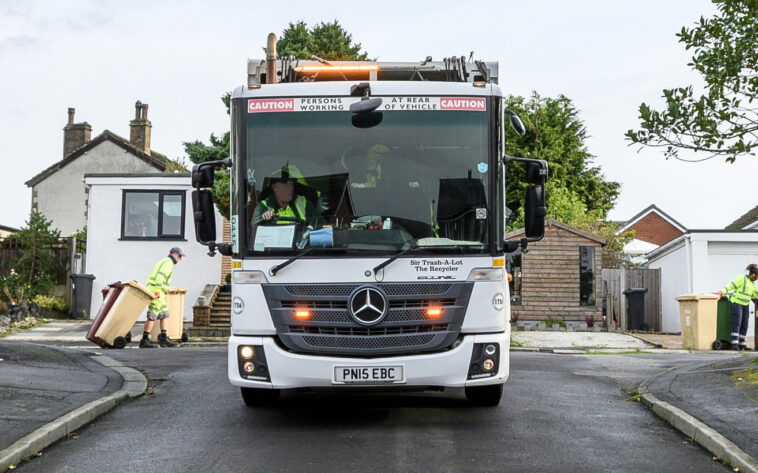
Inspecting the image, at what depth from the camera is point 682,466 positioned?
20.9 feet

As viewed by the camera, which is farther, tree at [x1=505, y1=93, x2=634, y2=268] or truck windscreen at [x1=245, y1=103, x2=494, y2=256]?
tree at [x1=505, y1=93, x2=634, y2=268]

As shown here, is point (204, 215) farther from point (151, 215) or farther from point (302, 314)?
point (151, 215)

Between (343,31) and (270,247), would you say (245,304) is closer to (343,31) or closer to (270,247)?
(270,247)

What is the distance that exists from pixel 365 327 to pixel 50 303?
69.7 ft

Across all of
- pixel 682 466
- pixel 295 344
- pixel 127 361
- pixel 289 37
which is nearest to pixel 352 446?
pixel 295 344

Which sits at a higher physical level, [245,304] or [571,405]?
[245,304]

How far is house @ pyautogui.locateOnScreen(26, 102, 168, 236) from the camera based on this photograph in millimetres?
46062

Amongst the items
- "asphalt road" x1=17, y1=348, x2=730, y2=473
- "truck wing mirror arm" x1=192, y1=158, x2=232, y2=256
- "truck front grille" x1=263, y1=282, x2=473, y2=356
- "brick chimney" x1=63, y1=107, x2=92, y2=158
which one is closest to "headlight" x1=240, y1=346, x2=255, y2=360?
"truck front grille" x1=263, y1=282, x2=473, y2=356

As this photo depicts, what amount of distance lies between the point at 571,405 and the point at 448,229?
2681mm

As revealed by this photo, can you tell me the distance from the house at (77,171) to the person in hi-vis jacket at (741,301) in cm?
3371

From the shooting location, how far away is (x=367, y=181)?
7.58 metres

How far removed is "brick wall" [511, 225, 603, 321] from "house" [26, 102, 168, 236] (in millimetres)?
26742

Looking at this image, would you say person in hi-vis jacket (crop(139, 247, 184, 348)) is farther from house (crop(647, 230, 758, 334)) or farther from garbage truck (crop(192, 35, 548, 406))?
house (crop(647, 230, 758, 334))

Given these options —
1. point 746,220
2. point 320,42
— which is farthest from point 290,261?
point 746,220
